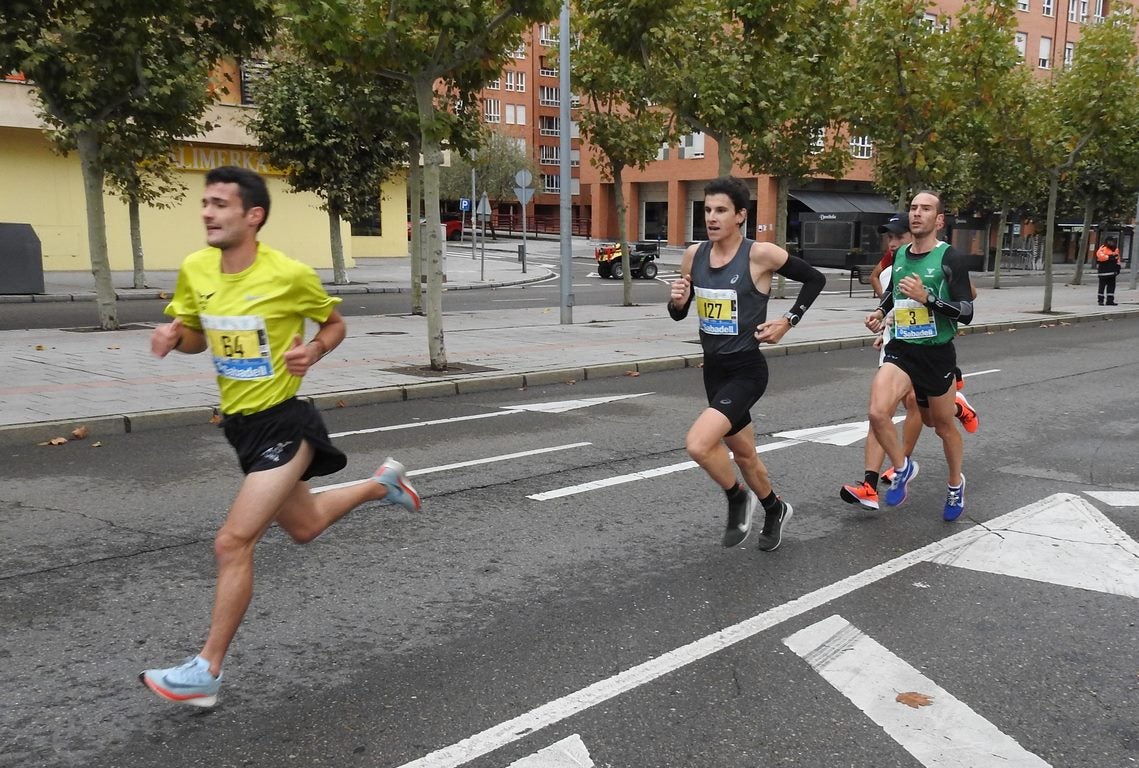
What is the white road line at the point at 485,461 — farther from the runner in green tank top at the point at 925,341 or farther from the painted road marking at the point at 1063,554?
the painted road marking at the point at 1063,554

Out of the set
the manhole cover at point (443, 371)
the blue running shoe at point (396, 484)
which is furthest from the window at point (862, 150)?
the blue running shoe at point (396, 484)

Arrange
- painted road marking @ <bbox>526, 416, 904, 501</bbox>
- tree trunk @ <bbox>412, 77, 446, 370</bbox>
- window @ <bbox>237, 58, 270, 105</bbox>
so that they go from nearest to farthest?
painted road marking @ <bbox>526, 416, 904, 501</bbox>, tree trunk @ <bbox>412, 77, 446, 370</bbox>, window @ <bbox>237, 58, 270, 105</bbox>

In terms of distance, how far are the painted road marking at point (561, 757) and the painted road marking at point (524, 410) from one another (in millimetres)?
5687

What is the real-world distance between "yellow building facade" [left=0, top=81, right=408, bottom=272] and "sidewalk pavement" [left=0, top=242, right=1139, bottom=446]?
7.55m

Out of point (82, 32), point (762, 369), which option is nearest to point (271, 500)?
point (762, 369)

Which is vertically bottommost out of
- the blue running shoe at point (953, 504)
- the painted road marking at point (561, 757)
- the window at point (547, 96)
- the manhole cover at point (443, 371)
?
the manhole cover at point (443, 371)

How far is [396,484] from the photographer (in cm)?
442

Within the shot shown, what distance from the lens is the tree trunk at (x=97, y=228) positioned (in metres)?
15.5

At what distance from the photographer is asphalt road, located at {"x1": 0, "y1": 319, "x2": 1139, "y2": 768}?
10.8ft

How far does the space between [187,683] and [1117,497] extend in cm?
571

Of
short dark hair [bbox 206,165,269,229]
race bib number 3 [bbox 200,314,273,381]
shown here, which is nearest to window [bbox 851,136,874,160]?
short dark hair [bbox 206,165,269,229]

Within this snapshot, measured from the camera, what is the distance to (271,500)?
3.54 meters

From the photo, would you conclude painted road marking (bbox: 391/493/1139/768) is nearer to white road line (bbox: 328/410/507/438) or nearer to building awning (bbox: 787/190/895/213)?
white road line (bbox: 328/410/507/438)

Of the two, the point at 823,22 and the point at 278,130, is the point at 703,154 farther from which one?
the point at 823,22
